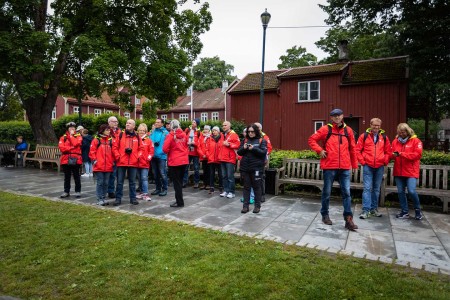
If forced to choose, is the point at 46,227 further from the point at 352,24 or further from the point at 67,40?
the point at 352,24

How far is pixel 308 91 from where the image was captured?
78.6ft

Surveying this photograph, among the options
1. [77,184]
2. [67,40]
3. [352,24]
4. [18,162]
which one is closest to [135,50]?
[67,40]

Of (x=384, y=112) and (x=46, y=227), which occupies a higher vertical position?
(x=384, y=112)

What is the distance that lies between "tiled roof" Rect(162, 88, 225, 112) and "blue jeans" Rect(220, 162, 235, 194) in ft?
121

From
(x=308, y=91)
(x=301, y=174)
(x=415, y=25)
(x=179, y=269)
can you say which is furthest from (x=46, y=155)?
(x=415, y=25)

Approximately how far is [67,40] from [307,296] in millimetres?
17813

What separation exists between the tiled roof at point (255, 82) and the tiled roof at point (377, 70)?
5996 millimetres

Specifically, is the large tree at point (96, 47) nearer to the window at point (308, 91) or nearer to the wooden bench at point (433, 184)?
the window at point (308, 91)

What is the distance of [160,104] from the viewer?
19.8m

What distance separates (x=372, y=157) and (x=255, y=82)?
22482 millimetres

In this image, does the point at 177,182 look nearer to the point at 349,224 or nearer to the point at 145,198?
the point at 145,198

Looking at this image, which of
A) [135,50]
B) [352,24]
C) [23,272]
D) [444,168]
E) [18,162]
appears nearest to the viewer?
[23,272]

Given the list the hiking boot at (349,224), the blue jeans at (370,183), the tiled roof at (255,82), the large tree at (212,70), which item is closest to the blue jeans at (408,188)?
the blue jeans at (370,183)

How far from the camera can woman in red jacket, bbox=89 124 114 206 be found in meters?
7.27
